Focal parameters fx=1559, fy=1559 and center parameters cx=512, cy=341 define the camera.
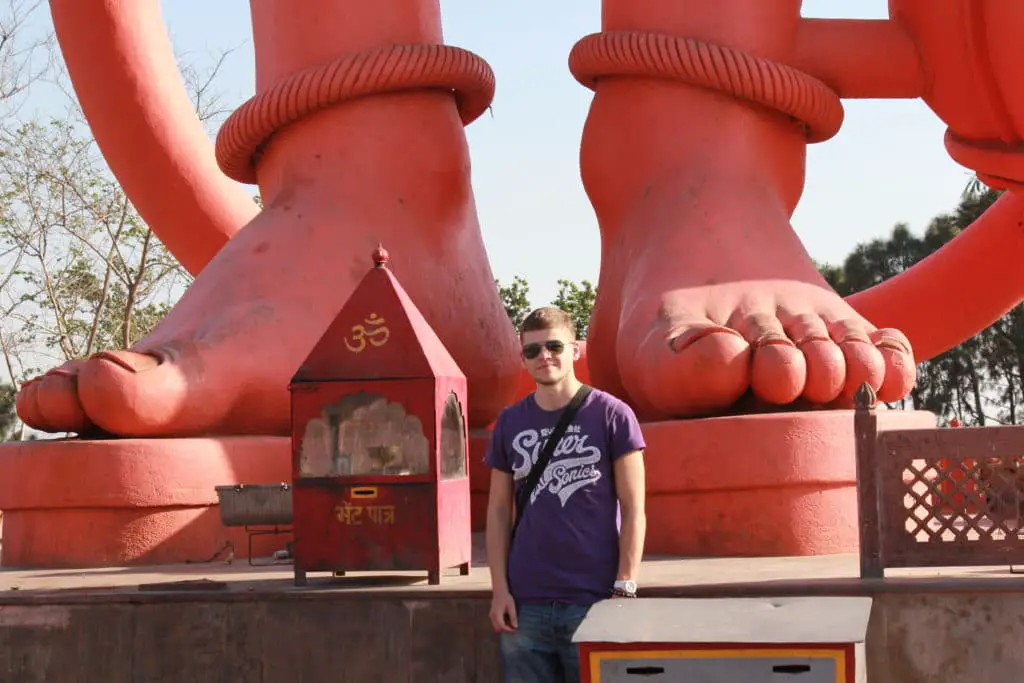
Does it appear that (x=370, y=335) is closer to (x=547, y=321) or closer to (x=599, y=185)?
(x=547, y=321)

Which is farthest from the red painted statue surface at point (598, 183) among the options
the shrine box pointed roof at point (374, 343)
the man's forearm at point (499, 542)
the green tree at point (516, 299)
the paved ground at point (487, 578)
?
the green tree at point (516, 299)

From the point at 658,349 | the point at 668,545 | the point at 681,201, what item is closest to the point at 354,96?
the point at 681,201

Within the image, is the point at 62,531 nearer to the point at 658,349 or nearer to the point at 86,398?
the point at 86,398

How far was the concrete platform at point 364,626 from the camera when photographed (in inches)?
135

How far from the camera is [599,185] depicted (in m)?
5.52

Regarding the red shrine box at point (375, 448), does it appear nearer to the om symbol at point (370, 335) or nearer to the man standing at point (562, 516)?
the om symbol at point (370, 335)

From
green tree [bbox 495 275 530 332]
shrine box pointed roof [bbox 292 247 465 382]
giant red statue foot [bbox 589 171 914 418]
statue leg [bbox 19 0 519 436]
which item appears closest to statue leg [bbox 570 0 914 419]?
giant red statue foot [bbox 589 171 914 418]

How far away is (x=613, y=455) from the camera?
9.26 feet

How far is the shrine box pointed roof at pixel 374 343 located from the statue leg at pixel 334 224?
922mm

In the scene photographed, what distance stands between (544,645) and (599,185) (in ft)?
9.71

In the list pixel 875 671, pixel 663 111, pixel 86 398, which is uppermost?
pixel 663 111

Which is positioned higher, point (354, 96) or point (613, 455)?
point (354, 96)

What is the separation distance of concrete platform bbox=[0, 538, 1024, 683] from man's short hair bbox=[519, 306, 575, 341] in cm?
85

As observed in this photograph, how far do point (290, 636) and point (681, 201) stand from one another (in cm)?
220
